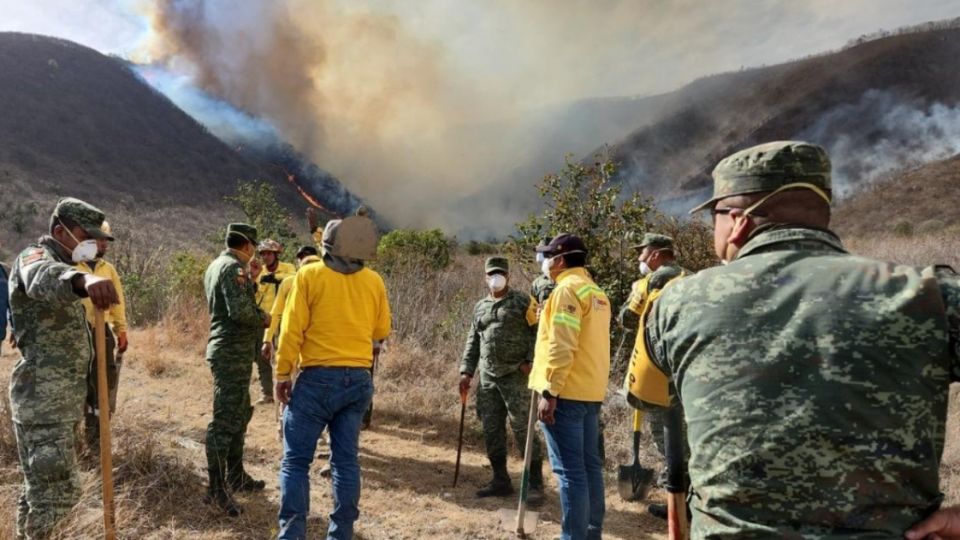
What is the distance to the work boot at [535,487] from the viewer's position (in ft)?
16.3

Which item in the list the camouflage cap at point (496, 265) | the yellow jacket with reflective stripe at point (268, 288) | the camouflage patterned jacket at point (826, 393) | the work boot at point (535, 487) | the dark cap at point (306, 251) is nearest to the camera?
the camouflage patterned jacket at point (826, 393)

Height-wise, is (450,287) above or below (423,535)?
above

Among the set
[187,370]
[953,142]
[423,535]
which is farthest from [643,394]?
[953,142]

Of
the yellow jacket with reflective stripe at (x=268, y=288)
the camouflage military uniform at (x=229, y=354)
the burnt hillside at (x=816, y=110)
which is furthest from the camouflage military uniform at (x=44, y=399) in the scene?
the burnt hillside at (x=816, y=110)

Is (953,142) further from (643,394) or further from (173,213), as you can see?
(173,213)

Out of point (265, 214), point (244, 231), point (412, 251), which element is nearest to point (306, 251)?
point (244, 231)

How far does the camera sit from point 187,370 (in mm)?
8891

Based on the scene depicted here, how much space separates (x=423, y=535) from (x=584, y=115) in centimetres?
5451

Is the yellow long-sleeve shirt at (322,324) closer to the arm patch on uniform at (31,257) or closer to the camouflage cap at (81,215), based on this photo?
the camouflage cap at (81,215)

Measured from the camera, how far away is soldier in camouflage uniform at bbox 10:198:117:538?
3.12 metres

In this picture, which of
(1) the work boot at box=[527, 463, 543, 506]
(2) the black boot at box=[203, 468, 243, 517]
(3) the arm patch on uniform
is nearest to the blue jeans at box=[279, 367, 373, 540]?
(2) the black boot at box=[203, 468, 243, 517]

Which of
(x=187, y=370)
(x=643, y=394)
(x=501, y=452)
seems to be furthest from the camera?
(x=187, y=370)

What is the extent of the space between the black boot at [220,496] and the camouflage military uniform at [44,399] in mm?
1082

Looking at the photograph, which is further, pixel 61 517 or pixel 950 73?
pixel 950 73
